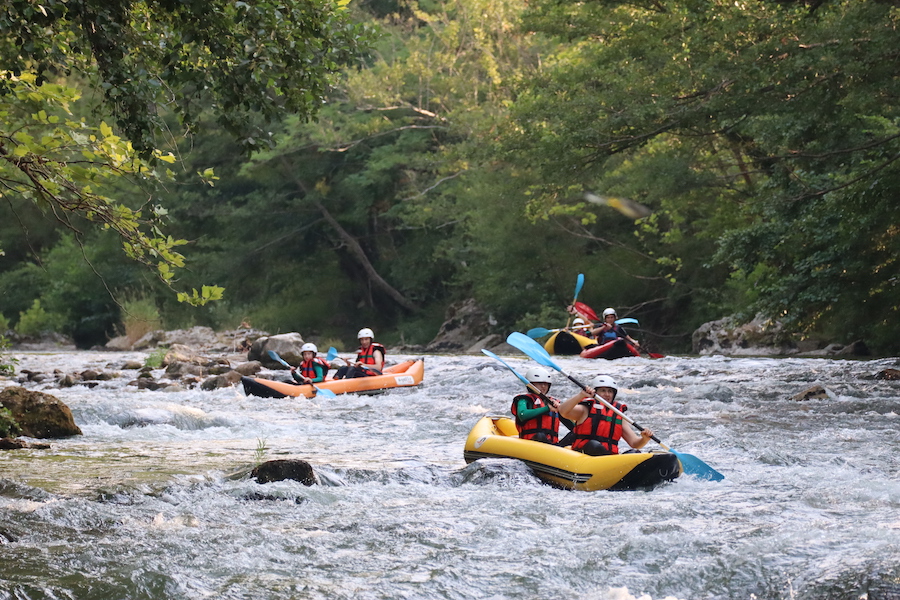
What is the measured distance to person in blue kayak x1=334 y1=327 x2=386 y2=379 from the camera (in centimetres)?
1195

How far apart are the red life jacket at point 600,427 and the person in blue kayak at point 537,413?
0.33 metres

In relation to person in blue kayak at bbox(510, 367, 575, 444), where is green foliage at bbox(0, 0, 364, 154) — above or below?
above

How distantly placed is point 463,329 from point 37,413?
56.5 ft

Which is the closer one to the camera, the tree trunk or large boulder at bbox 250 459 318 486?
large boulder at bbox 250 459 318 486

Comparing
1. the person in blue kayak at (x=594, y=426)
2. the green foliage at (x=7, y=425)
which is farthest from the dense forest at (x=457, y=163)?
the person in blue kayak at (x=594, y=426)

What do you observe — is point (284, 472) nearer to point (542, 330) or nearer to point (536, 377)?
point (536, 377)

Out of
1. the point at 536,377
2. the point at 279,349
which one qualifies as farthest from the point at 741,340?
the point at 536,377

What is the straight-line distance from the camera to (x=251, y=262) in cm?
2900

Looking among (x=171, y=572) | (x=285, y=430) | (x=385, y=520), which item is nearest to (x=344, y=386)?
(x=285, y=430)

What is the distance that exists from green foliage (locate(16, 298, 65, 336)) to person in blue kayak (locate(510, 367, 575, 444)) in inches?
1017

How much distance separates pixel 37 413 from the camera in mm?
7871

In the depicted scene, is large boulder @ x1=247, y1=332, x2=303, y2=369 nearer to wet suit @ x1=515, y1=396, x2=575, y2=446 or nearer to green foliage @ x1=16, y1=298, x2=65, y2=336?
wet suit @ x1=515, y1=396, x2=575, y2=446

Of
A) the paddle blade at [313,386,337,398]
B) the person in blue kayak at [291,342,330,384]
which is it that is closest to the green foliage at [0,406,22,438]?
the paddle blade at [313,386,337,398]

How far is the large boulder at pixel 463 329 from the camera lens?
2388 cm
